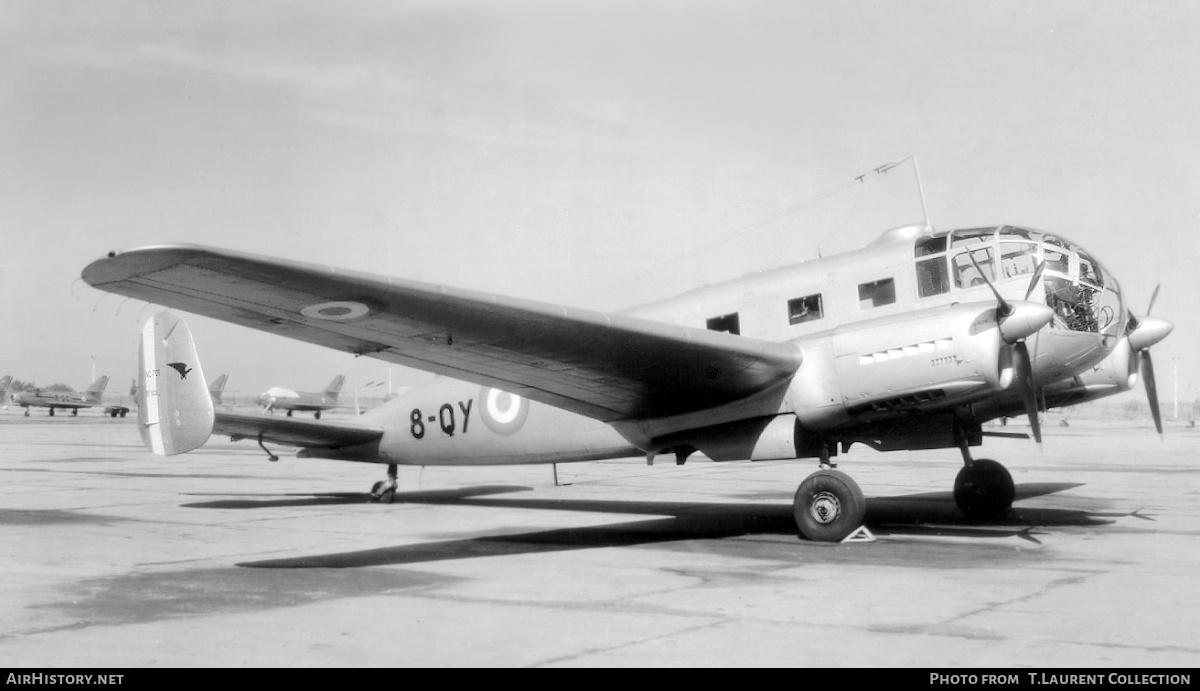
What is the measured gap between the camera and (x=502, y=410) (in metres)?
14.0

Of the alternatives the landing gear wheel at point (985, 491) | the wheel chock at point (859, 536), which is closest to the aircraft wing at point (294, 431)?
the wheel chock at point (859, 536)

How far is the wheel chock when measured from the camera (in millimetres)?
10680

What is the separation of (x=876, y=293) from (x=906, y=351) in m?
1.25

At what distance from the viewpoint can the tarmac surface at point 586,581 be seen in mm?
5781

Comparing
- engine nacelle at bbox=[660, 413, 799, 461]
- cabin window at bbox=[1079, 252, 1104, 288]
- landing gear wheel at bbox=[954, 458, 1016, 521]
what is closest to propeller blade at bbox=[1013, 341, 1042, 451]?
cabin window at bbox=[1079, 252, 1104, 288]

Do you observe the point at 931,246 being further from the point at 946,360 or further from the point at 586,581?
the point at 586,581

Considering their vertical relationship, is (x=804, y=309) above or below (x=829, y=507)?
above

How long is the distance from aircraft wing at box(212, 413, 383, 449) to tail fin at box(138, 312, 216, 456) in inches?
44.6

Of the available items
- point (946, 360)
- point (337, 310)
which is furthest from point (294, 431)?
point (946, 360)

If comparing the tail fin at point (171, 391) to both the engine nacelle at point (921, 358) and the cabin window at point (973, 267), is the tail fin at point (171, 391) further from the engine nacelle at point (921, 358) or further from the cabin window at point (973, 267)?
the cabin window at point (973, 267)

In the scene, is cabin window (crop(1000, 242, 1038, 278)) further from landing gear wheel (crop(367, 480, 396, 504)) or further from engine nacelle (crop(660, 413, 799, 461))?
landing gear wheel (crop(367, 480, 396, 504))

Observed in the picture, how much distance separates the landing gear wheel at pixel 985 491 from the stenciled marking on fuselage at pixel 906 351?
12.1 feet

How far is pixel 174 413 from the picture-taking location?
13.7 m
